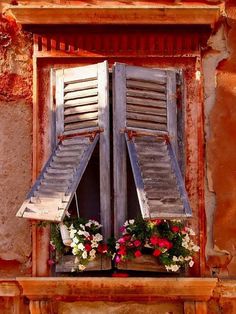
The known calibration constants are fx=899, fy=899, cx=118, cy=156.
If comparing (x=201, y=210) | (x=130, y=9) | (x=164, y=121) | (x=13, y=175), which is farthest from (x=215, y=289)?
(x=130, y=9)

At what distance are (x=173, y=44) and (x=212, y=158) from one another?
1017 millimetres

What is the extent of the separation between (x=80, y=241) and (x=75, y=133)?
96cm

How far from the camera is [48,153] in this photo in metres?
7.40

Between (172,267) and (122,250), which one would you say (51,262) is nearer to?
(122,250)

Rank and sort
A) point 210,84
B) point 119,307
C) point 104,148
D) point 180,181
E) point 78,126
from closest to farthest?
point 180,181 → point 119,307 → point 104,148 → point 78,126 → point 210,84

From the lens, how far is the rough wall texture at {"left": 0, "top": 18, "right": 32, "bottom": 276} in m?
7.31

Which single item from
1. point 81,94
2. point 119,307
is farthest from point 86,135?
point 119,307

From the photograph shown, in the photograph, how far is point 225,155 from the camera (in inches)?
293

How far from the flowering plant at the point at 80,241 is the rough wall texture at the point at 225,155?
100 cm

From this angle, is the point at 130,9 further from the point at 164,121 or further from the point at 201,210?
the point at 201,210

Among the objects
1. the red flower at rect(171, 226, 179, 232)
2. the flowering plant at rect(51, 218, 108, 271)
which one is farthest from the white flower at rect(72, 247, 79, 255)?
the red flower at rect(171, 226, 179, 232)

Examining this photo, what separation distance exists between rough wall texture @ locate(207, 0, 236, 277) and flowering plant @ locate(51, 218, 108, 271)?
1.00 m

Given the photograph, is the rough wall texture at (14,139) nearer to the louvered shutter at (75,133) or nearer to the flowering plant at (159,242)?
→ the louvered shutter at (75,133)

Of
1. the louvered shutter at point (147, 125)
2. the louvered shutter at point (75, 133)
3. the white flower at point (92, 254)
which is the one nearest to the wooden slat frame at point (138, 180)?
the louvered shutter at point (147, 125)
